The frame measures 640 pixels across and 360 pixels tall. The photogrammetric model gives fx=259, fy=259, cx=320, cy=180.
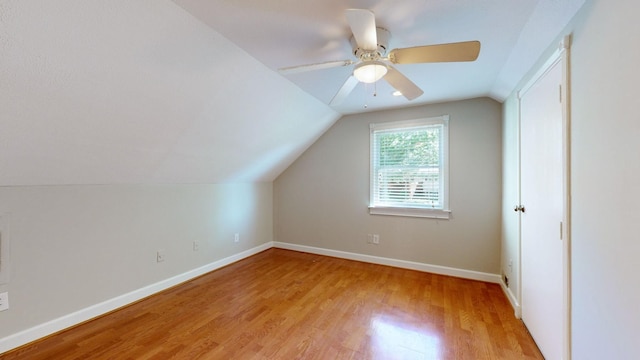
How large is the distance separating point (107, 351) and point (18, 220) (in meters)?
1.16

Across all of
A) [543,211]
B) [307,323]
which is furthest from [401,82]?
[307,323]

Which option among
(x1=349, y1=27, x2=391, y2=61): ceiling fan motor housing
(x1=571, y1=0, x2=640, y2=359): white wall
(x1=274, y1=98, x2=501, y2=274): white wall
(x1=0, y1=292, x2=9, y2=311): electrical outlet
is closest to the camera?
(x1=571, y1=0, x2=640, y2=359): white wall

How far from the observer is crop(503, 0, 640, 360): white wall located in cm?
98

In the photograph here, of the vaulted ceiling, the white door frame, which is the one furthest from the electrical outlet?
the white door frame

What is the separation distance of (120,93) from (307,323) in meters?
2.24

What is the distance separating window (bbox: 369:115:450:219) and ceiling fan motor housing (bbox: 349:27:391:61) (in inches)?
73.1

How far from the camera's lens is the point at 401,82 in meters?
1.80

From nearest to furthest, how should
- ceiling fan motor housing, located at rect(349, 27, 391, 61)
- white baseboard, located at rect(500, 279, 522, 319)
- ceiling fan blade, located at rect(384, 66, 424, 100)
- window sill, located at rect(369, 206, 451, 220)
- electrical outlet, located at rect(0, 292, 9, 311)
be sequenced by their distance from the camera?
ceiling fan motor housing, located at rect(349, 27, 391, 61) < ceiling fan blade, located at rect(384, 66, 424, 100) < electrical outlet, located at rect(0, 292, 9, 311) < white baseboard, located at rect(500, 279, 522, 319) < window sill, located at rect(369, 206, 451, 220)

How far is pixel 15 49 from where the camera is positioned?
1251 mm

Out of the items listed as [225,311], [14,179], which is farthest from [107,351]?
[14,179]

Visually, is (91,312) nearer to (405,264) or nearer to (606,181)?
(405,264)

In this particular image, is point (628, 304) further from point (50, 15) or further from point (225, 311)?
point (50, 15)

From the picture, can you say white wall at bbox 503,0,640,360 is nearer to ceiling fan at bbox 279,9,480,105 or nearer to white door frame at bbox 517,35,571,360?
white door frame at bbox 517,35,571,360

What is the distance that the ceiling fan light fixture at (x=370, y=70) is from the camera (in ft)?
5.33
